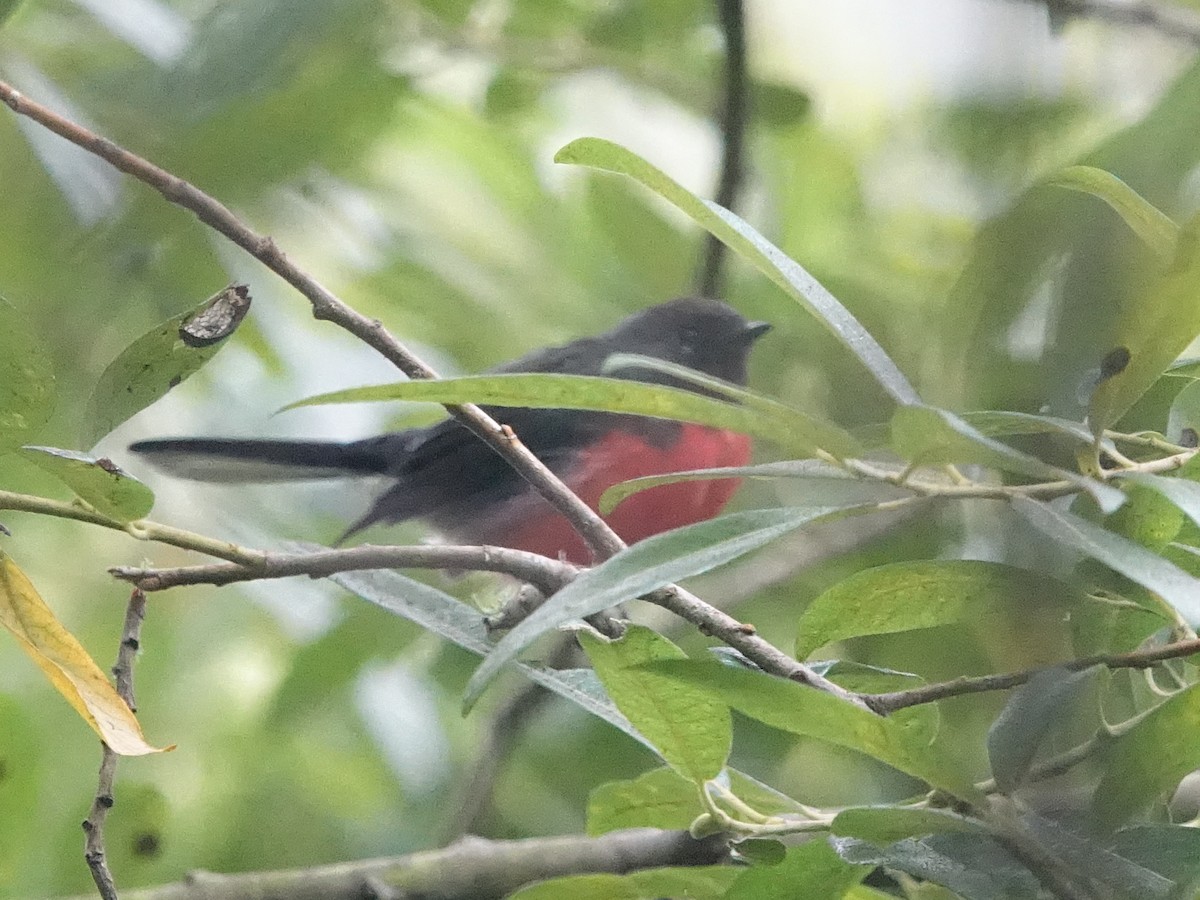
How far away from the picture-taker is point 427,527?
297 cm

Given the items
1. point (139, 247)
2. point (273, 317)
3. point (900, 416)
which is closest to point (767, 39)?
point (273, 317)

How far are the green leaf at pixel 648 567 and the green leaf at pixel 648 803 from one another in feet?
0.90

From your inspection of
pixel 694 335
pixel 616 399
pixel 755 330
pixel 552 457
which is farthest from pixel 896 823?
pixel 694 335

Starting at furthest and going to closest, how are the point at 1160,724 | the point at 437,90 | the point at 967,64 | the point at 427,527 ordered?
the point at 427,527 → the point at 437,90 → the point at 967,64 → the point at 1160,724

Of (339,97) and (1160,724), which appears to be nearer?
(1160,724)

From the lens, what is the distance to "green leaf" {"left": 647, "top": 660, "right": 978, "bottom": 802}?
0.78 m

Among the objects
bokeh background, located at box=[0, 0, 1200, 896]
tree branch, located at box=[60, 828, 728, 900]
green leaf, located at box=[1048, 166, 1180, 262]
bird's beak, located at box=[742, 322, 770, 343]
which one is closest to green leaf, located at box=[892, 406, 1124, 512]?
green leaf, located at box=[1048, 166, 1180, 262]

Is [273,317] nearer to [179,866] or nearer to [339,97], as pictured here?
[339,97]

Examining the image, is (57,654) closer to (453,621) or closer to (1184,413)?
(453,621)

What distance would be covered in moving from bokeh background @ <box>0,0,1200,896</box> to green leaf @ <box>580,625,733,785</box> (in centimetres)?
32

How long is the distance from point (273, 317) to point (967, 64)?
5.08ft

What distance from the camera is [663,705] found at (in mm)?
876

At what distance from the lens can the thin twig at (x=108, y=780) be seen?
882 millimetres

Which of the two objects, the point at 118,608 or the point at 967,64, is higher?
the point at 967,64
